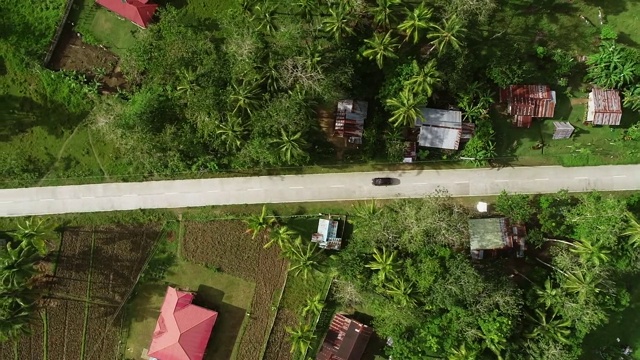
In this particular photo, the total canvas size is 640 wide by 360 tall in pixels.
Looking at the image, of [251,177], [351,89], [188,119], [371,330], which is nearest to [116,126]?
[188,119]

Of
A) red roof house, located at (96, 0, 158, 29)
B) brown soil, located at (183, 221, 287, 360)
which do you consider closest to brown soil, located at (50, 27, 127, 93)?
red roof house, located at (96, 0, 158, 29)

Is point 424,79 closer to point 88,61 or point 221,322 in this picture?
point 221,322

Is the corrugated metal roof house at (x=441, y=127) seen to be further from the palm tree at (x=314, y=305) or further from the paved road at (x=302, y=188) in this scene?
the palm tree at (x=314, y=305)

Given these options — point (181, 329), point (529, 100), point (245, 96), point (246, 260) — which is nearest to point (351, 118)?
point (245, 96)

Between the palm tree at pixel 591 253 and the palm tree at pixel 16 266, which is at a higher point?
the palm tree at pixel 591 253

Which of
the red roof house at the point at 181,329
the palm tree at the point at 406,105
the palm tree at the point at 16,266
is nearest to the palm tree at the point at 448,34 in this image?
the palm tree at the point at 406,105

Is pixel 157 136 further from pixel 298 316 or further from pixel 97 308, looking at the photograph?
pixel 298 316
